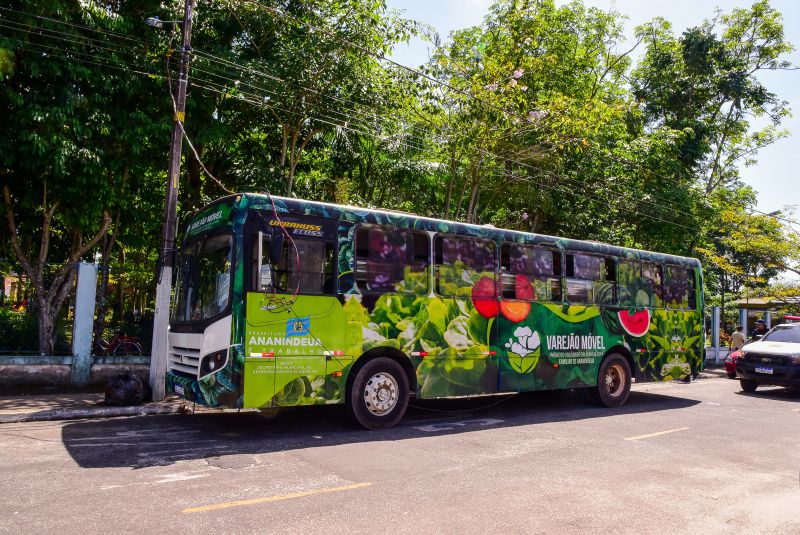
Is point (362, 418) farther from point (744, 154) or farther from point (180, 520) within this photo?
point (744, 154)

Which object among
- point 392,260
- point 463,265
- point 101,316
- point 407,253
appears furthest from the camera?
point 101,316

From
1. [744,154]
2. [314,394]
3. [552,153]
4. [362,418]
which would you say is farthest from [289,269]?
[744,154]

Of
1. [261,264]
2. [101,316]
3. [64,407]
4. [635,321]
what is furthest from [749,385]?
[101,316]

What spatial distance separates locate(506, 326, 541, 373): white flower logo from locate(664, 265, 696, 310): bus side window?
431cm

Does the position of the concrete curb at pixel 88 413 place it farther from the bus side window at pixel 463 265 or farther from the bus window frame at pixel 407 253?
the bus side window at pixel 463 265

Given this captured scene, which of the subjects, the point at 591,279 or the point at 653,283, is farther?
the point at 653,283

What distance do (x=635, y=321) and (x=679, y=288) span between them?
190cm

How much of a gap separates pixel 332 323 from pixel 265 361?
3.54 ft

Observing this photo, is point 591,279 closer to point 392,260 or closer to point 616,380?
point 616,380

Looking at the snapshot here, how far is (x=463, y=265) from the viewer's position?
387 inches

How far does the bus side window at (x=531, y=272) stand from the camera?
10.4 m

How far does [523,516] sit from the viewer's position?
16.7 feet

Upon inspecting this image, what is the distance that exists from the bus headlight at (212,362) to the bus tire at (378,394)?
1847mm

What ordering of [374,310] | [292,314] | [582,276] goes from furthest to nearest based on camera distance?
[582,276] → [374,310] → [292,314]
